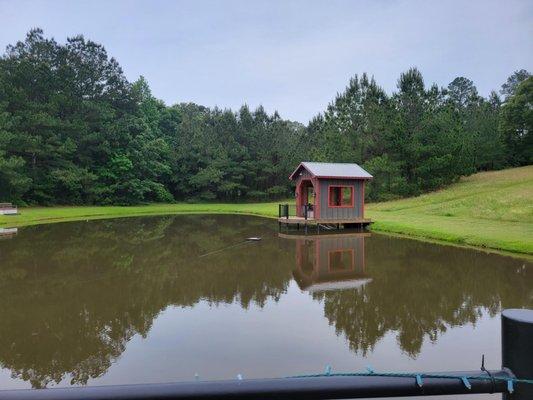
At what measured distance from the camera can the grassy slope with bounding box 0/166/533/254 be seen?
1839cm

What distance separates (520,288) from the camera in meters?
10.4

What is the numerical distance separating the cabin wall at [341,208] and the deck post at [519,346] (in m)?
22.5

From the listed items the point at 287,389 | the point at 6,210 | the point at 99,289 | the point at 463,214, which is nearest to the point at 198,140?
the point at 6,210

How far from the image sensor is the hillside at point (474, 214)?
17984 millimetres

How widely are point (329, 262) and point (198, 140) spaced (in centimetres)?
4324

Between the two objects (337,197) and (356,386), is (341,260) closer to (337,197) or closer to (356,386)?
(337,197)

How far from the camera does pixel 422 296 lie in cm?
981

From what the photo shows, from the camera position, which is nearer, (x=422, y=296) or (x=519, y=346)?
(x=519, y=346)

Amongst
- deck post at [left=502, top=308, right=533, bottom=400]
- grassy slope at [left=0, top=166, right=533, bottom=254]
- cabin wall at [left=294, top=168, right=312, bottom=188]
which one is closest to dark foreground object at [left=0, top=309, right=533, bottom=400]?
deck post at [left=502, top=308, right=533, bottom=400]

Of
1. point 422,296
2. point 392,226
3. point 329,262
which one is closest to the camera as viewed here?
point 422,296

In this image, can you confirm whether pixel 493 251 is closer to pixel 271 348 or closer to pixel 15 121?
pixel 271 348

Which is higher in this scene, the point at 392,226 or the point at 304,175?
the point at 304,175

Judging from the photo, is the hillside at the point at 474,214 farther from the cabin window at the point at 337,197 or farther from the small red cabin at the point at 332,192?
the cabin window at the point at 337,197

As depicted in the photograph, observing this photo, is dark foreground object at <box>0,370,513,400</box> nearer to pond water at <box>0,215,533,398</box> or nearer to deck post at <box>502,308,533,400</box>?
deck post at <box>502,308,533,400</box>
